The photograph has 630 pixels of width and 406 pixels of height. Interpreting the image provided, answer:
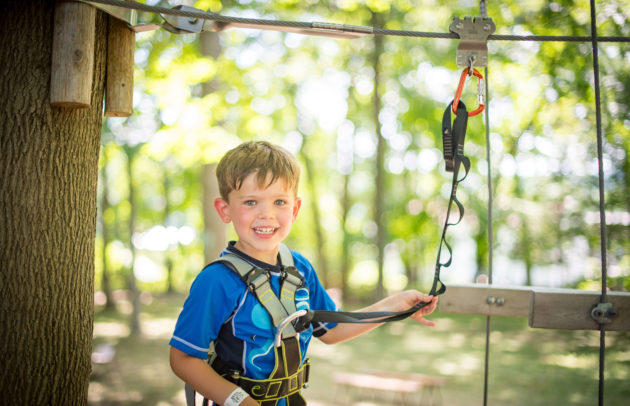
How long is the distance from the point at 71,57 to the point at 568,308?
7.45 feet

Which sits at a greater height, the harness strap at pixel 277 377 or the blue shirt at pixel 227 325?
the blue shirt at pixel 227 325

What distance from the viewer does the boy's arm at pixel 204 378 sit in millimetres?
1702

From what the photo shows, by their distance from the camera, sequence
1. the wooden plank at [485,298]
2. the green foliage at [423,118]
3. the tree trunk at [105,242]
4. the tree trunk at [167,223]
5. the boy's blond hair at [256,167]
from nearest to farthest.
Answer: the boy's blond hair at [256,167], the wooden plank at [485,298], the green foliage at [423,118], the tree trunk at [105,242], the tree trunk at [167,223]

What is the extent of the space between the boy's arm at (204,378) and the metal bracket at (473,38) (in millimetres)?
1591

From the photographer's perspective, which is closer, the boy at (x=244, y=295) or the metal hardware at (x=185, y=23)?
the boy at (x=244, y=295)

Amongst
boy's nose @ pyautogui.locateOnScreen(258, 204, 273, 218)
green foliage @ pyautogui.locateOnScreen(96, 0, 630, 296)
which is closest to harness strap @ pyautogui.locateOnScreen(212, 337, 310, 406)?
boy's nose @ pyautogui.locateOnScreen(258, 204, 273, 218)

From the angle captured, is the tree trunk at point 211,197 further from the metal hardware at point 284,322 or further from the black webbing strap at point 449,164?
the metal hardware at point 284,322

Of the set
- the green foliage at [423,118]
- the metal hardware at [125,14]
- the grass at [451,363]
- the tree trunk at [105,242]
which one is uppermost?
the green foliage at [423,118]

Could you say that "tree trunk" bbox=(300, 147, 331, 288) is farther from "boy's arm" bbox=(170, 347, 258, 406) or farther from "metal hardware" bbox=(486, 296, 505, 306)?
"boy's arm" bbox=(170, 347, 258, 406)

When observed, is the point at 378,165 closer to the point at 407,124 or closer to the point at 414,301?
the point at 407,124

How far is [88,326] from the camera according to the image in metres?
2.15

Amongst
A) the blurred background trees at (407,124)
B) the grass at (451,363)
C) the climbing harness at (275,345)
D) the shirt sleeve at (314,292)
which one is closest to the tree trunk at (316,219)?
the blurred background trees at (407,124)

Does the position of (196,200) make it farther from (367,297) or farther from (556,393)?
(556,393)

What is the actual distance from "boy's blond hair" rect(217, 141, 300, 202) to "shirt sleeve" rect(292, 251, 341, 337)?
34 cm
